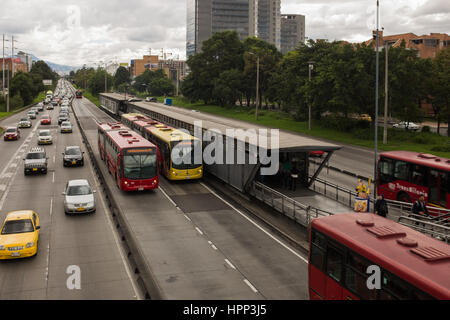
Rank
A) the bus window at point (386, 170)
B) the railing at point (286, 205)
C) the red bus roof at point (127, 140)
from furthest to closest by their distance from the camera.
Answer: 1. the red bus roof at point (127, 140)
2. the bus window at point (386, 170)
3. the railing at point (286, 205)

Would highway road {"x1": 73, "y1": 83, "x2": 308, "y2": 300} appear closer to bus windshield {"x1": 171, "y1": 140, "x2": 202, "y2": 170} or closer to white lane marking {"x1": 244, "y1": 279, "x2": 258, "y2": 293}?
white lane marking {"x1": 244, "y1": 279, "x2": 258, "y2": 293}

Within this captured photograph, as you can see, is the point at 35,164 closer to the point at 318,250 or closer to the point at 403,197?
the point at 403,197

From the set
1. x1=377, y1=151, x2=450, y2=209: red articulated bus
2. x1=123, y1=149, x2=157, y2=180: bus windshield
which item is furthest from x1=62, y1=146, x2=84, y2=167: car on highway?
x1=377, y1=151, x2=450, y2=209: red articulated bus

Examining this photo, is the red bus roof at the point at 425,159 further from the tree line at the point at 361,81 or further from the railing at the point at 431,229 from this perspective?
the tree line at the point at 361,81

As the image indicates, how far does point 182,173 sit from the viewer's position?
29.5 m

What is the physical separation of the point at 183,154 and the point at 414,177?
13678 millimetres

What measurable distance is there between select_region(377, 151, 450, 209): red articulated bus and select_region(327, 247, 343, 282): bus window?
1107cm

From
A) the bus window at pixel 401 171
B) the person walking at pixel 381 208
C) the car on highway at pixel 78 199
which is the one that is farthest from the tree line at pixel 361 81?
the car on highway at pixel 78 199

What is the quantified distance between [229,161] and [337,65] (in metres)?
27.0

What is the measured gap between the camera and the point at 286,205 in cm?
2194

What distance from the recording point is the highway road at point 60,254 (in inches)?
562

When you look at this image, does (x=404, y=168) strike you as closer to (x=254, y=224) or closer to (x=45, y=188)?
(x=254, y=224)

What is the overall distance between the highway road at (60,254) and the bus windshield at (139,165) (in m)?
2.35
